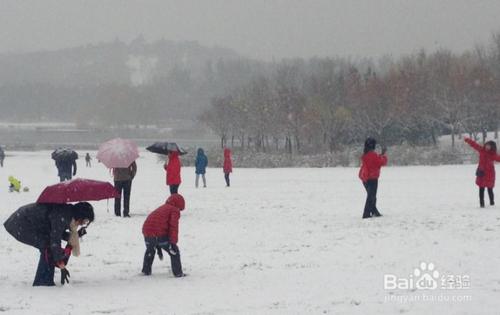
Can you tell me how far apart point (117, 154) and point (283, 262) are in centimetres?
852

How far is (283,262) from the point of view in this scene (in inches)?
473

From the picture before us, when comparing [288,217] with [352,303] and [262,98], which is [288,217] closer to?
[352,303]

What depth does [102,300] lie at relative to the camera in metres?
9.55

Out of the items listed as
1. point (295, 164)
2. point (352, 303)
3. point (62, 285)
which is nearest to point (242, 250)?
point (62, 285)

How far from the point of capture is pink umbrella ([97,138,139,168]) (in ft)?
63.0

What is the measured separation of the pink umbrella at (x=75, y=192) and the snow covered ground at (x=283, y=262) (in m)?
1.21

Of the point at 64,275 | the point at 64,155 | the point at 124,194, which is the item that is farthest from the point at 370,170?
the point at 64,155

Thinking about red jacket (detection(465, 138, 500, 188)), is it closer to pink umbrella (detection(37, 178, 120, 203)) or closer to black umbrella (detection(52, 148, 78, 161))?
pink umbrella (detection(37, 178, 120, 203))

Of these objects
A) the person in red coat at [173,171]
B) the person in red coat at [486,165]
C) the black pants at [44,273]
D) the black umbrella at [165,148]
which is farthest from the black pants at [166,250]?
the black umbrella at [165,148]

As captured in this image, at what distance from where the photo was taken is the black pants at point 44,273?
10445 millimetres

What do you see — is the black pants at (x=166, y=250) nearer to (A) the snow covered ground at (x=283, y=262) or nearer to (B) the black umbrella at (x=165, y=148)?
(A) the snow covered ground at (x=283, y=262)

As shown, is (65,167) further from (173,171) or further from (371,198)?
(371,198)

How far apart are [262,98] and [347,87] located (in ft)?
55.5

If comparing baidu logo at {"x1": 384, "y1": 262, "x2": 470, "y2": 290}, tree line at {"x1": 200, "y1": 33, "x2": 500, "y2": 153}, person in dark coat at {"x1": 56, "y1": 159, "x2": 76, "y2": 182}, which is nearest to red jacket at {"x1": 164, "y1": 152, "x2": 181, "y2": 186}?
person in dark coat at {"x1": 56, "y1": 159, "x2": 76, "y2": 182}
